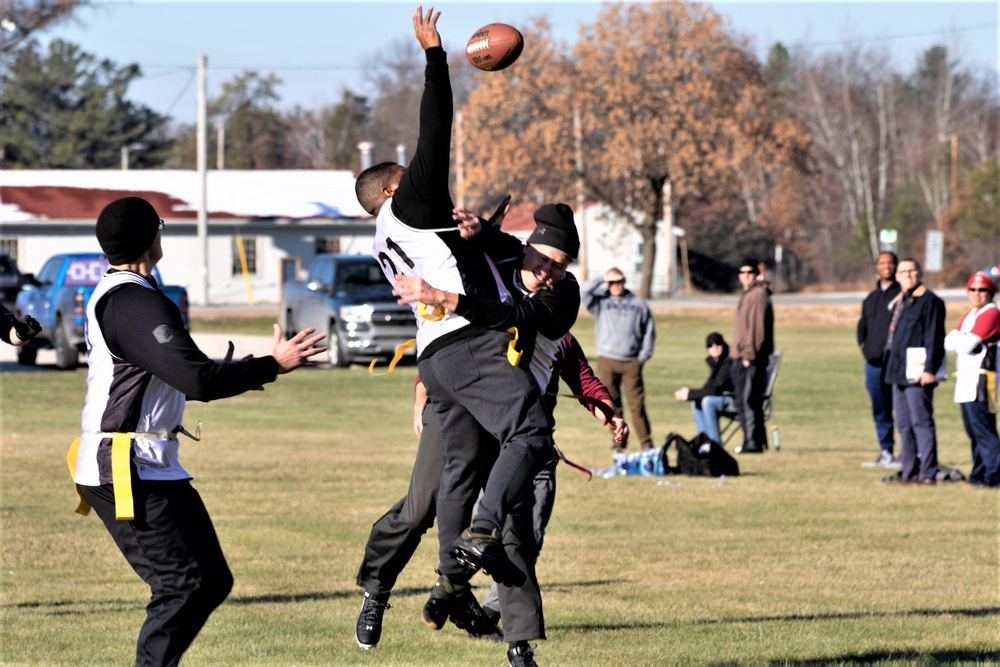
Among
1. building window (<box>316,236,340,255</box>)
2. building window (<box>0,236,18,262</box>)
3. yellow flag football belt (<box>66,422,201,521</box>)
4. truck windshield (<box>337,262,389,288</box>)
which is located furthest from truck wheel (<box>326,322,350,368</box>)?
building window (<box>0,236,18,262</box>)

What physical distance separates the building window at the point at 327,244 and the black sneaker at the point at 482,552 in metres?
52.9

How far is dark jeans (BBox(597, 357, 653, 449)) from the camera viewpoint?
17016 millimetres

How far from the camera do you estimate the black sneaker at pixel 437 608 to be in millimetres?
6508

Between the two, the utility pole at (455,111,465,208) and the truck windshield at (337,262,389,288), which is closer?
the truck windshield at (337,262,389,288)

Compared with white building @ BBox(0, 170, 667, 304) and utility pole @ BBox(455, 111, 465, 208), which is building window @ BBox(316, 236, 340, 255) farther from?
utility pole @ BBox(455, 111, 465, 208)

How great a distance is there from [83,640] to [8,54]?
59899mm

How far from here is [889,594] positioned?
926 centimetres

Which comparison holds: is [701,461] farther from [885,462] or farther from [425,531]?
[425,531]

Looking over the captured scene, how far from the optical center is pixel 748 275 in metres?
17.8

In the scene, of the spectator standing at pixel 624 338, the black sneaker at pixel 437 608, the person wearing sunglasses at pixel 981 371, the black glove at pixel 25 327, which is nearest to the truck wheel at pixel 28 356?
the spectator standing at pixel 624 338

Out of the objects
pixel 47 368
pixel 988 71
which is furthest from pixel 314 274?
pixel 988 71

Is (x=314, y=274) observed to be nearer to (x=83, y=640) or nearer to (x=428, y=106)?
(x=83, y=640)

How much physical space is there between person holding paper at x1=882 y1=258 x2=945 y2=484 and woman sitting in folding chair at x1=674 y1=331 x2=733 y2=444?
106 inches

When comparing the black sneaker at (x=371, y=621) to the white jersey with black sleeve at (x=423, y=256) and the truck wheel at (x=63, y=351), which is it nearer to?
the white jersey with black sleeve at (x=423, y=256)
